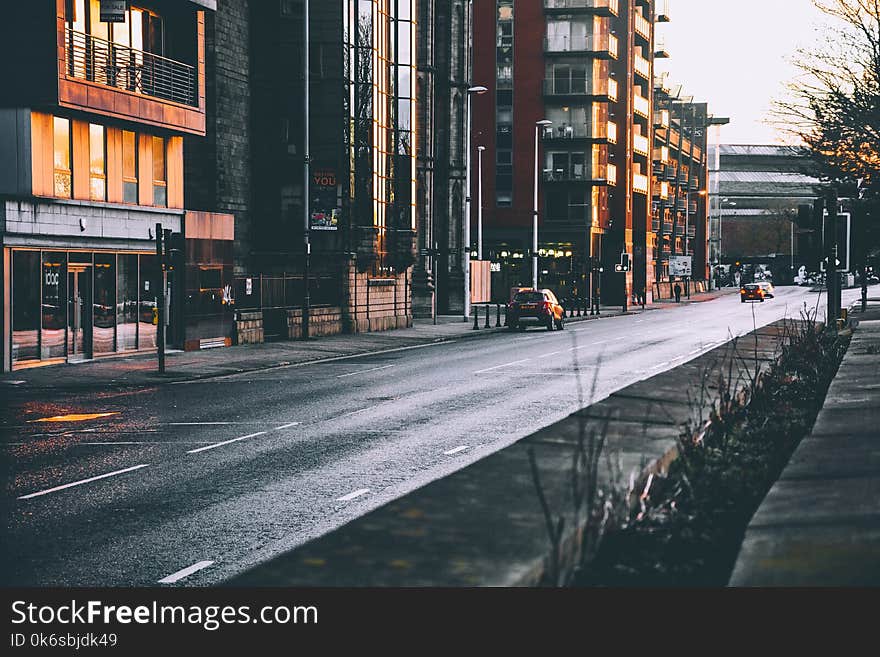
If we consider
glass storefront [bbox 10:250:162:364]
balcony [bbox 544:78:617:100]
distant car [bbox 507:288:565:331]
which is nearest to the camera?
glass storefront [bbox 10:250:162:364]

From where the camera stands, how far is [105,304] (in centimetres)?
3188

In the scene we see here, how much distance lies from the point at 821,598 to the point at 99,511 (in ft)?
24.4

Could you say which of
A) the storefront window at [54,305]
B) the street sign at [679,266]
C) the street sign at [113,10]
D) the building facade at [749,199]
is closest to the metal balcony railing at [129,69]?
the street sign at [113,10]

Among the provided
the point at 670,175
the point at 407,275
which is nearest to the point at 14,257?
the point at 407,275

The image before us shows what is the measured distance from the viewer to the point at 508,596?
5.14 meters

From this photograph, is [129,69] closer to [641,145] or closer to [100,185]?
[100,185]

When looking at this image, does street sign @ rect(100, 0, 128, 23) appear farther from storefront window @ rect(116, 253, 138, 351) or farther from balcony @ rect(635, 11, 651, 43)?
balcony @ rect(635, 11, 651, 43)

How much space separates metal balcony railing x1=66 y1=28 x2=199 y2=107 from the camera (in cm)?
3064

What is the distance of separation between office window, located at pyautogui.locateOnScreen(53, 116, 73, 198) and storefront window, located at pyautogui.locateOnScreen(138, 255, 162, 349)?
4054mm

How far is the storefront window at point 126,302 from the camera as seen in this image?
32.5m

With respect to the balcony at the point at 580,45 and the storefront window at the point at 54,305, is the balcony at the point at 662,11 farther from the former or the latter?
the storefront window at the point at 54,305

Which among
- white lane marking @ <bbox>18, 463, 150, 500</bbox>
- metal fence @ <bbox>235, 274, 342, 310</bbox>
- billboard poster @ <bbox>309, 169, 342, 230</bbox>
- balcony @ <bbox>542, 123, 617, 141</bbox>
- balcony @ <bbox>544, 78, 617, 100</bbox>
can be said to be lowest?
white lane marking @ <bbox>18, 463, 150, 500</bbox>

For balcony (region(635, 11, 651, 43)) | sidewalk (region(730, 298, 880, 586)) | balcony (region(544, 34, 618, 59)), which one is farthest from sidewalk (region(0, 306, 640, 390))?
balcony (region(635, 11, 651, 43))

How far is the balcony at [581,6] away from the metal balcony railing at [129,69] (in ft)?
183
